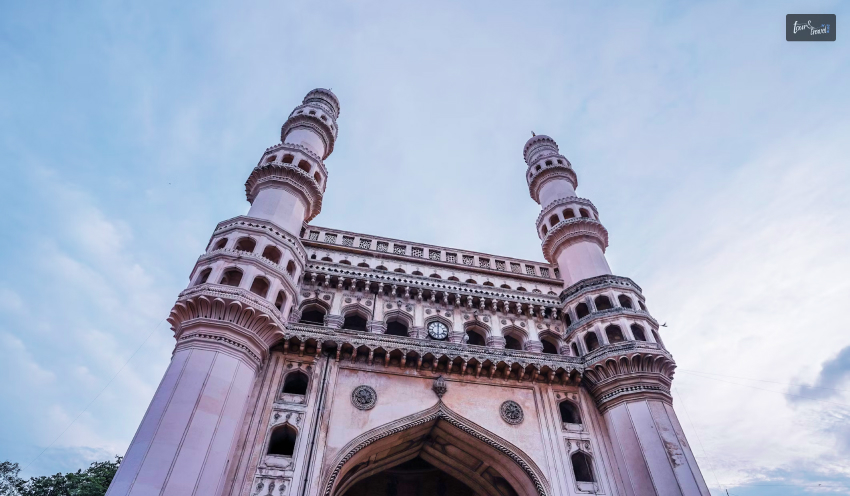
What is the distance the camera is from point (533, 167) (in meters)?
32.4

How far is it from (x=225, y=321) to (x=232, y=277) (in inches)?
104

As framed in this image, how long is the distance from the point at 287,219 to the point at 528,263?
40.0 ft

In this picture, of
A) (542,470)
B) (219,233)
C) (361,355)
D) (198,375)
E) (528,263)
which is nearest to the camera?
(198,375)

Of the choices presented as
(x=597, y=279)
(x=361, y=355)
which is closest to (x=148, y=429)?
(x=361, y=355)

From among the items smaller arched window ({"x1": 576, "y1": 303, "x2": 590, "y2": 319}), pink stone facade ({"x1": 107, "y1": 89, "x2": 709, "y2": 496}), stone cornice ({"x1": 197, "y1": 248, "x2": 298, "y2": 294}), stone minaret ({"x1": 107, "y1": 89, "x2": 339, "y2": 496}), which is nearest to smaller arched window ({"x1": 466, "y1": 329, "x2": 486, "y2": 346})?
pink stone facade ({"x1": 107, "y1": 89, "x2": 709, "y2": 496})

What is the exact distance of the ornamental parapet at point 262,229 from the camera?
20.3 metres

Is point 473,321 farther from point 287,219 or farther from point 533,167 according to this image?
point 533,167

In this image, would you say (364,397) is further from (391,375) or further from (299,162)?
(299,162)

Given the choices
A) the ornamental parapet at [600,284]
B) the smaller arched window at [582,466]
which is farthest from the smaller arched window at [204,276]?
the ornamental parapet at [600,284]

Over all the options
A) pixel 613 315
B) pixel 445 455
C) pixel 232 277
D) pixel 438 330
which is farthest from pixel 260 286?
pixel 613 315

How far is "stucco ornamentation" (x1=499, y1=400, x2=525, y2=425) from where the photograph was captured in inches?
735

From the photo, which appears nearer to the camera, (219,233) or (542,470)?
(542,470)

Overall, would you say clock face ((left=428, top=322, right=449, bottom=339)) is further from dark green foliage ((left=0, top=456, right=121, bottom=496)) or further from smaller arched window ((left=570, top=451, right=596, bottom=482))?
dark green foliage ((left=0, top=456, right=121, bottom=496))

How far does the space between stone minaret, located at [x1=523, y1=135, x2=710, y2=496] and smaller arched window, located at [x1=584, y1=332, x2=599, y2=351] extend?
3 cm
